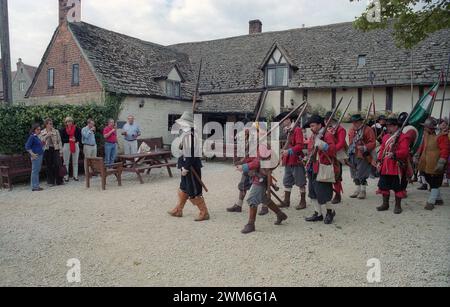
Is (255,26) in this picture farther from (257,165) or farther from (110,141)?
(257,165)

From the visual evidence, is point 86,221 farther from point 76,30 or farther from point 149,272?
point 76,30

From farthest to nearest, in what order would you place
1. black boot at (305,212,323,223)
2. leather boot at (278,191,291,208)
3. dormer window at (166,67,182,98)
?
dormer window at (166,67,182,98), leather boot at (278,191,291,208), black boot at (305,212,323,223)

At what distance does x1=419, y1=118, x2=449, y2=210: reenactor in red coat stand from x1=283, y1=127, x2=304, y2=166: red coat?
2564 mm

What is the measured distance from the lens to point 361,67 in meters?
15.9

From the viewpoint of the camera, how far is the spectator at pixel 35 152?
8781 millimetres

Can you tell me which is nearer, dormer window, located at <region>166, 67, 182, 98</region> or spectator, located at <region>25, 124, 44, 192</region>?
spectator, located at <region>25, 124, 44, 192</region>

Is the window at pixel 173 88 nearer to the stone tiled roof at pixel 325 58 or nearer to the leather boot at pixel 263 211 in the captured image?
the stone tiled roof at pixel 325 58

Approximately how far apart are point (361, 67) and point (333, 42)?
10.6 ft

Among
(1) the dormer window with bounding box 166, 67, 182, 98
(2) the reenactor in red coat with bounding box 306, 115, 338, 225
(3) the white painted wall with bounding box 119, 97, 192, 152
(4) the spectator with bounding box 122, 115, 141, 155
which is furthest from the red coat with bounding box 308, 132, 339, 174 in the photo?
(1) the dormer window with bounding box 166, 67, 182, 98

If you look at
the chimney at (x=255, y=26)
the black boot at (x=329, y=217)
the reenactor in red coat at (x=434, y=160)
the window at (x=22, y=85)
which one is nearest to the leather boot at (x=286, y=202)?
the black boot at (x=329, y=217)

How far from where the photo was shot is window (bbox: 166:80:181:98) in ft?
58.2

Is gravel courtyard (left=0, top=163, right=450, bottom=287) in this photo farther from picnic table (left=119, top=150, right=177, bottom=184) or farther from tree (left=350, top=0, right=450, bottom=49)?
tree (left=350, top=0, right=450, bottom=49)

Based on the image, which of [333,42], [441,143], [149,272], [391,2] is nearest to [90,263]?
[149,272]

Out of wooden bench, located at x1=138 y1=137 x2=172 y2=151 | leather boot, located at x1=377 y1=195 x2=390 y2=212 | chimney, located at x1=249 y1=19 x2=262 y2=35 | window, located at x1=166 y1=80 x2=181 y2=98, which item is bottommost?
leather boot, located at x1=377 y1=195 x2=390 y2=212
